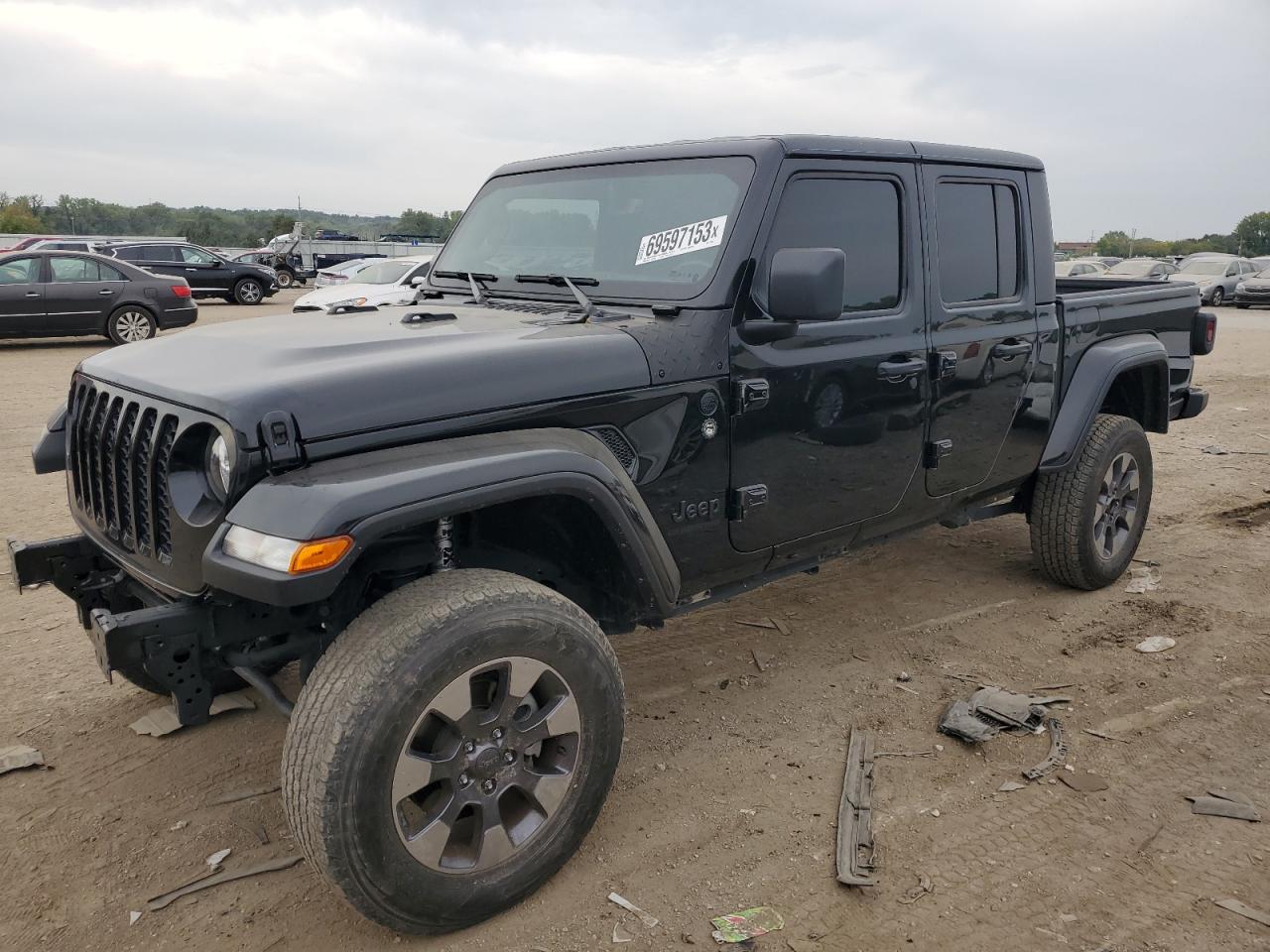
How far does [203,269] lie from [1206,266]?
85.8 feet

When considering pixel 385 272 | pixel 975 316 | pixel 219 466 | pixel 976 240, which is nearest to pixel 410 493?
pixel 219 466

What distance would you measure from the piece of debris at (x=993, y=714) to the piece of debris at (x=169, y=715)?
8.72 ft

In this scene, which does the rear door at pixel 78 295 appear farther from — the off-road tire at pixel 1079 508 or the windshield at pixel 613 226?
the off-road tire at pixel 1079 508

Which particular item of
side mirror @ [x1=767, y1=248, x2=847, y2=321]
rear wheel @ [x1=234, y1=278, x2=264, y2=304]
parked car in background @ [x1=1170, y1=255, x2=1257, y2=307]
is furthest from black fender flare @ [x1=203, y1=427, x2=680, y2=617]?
parked car in background @ [x1=1170, y1=255, x2=1257, y2=307]

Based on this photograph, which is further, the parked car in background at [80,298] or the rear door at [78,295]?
the rear door at [78,295]

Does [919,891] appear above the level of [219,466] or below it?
below

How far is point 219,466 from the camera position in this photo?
2.40 m

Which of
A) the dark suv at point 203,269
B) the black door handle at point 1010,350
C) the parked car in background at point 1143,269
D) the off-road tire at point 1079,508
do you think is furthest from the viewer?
the parked car in background at point 1143,269

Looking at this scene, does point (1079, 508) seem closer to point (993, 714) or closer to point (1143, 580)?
point (1143, 580)

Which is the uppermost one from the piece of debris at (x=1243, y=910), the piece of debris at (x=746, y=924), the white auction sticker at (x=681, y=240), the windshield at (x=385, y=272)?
the windshield at (x=385, y=272)

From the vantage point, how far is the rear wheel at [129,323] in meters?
14.3

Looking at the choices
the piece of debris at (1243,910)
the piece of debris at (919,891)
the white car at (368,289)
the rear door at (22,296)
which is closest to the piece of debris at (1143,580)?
the piece of debris at (1243,910)

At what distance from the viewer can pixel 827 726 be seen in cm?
364

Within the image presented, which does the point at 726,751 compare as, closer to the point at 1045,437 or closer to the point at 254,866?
the point at 254,866
